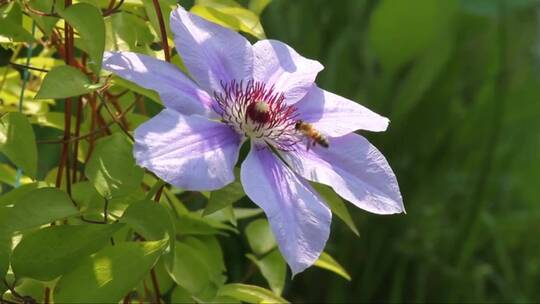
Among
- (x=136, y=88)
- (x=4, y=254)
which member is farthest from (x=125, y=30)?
(x=4, y=254)

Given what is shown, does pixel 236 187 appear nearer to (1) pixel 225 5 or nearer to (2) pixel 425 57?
(1) pixel 225 5

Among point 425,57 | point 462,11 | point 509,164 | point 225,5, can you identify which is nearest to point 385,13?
point 425,57

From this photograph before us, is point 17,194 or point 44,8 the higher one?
point 44,8

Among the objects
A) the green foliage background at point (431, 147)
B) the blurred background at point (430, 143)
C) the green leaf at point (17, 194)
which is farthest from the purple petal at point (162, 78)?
the blurred background at point (430, 143)

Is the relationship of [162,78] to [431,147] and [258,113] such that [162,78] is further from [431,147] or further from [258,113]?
[431,147]

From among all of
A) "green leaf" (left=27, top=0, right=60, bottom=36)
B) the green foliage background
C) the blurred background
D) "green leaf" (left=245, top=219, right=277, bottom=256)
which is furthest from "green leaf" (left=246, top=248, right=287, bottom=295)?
the blurred background

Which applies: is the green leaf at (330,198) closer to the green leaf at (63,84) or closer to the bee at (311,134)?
the bee at (311,134)
